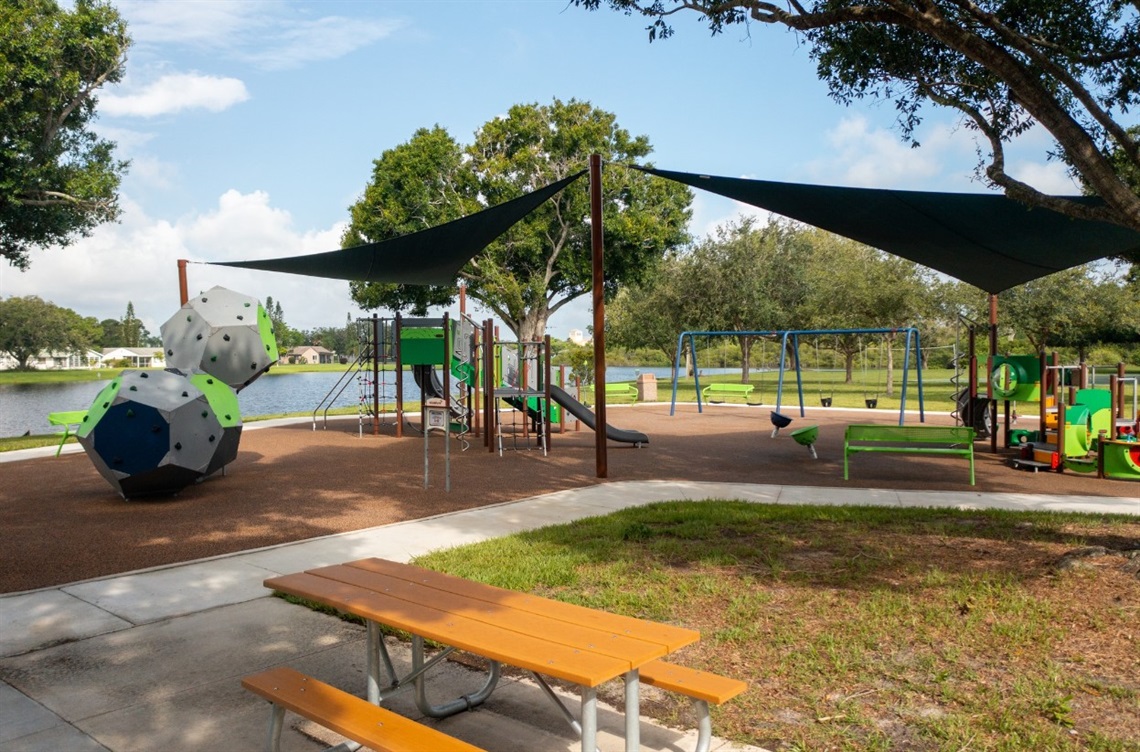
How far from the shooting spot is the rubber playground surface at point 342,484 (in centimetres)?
678

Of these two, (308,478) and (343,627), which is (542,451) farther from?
(343,627)

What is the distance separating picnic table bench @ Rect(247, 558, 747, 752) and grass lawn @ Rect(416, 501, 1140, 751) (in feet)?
1.73

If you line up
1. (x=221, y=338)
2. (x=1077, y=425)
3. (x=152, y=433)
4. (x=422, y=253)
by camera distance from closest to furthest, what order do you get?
(x=152, y=433), (x=1077, y=425), (x=422, y=253), (x=221, y=338)

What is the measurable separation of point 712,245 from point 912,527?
2996 cm

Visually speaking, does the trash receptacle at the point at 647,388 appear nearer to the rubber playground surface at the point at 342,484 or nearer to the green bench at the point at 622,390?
the green bench at the point at 622,390

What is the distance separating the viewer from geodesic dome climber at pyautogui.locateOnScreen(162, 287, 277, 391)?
516 inches

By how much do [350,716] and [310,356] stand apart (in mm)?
114243

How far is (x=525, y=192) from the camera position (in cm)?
3120

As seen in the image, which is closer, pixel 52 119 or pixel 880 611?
pixel 880 611

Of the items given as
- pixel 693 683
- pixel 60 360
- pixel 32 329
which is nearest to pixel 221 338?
pixel 693 683

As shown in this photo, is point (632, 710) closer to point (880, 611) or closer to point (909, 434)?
point (880, 611)

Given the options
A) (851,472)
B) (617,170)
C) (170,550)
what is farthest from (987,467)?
(617,170)

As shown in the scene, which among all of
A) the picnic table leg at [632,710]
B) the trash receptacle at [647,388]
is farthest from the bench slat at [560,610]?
the trash receptacle at [647,388]

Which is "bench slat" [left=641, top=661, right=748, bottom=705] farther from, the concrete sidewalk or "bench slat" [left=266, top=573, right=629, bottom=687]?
"bench slat" [left=266, top=573, right=629, bottom=687]
